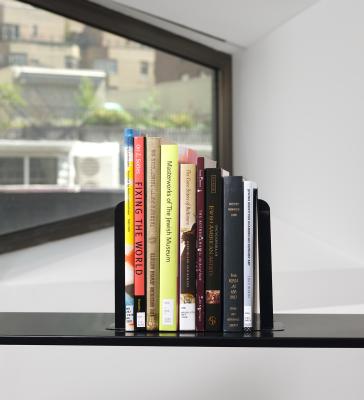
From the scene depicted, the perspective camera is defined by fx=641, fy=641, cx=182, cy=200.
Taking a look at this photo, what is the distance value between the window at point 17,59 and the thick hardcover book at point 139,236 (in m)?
1.55

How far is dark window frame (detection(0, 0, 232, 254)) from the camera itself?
2.60 meters

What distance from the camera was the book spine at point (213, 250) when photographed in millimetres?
1229

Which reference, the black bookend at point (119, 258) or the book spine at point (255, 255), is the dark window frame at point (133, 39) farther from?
the book spine at point (255, 255)

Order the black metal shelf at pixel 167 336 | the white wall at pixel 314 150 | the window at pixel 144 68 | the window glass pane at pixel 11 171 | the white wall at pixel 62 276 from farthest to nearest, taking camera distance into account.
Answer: the window at pixel 144 68
the window glass pane at pixel 11 171
the white wall at pixel 62 276
the white wall at pixel 314 150
the black metal shelf at pixel 167 336

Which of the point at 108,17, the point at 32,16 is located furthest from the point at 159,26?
the point at 32,16

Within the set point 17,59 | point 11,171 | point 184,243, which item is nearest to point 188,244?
point 184,243

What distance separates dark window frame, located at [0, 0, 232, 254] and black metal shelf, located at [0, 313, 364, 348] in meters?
1.24

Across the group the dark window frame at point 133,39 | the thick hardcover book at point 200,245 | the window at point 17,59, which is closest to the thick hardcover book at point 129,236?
the thick hardcover book at point 200,245

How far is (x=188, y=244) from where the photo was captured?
48.5 inches

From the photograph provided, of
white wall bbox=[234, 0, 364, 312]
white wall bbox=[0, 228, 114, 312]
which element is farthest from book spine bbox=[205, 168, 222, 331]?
white wall bbox=[0, 228, 114, 312]

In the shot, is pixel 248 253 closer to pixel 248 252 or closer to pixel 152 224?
pixel 248 252

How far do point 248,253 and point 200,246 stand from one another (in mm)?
94

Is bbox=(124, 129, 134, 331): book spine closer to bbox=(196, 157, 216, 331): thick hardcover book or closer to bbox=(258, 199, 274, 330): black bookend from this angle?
bbox=(196, 157, 216, 331): thick hardcover book

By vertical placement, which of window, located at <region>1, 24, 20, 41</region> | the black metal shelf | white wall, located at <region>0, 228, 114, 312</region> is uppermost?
window, located at <region>1, 24, 20, 41</region>
